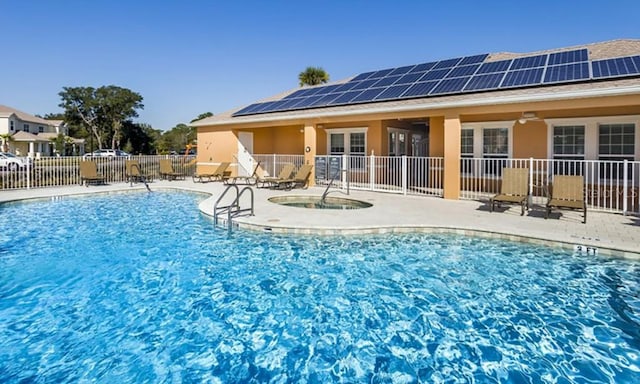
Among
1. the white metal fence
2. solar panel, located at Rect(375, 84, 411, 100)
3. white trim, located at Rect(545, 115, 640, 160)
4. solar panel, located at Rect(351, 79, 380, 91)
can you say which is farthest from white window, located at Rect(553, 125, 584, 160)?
solar panel, located at Rect(351, 79, 380, 91)

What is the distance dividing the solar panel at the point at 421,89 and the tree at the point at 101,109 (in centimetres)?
5990

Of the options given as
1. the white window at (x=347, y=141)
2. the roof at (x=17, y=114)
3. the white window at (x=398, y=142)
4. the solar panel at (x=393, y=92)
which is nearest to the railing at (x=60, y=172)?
the white window at (x=347, y=141)

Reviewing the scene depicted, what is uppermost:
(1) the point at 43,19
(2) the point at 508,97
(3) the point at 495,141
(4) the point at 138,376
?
(1) the point at 43,19

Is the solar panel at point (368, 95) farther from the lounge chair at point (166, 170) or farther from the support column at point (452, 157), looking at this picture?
the lounge chair at point (166, 170)

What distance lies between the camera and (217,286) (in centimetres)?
582

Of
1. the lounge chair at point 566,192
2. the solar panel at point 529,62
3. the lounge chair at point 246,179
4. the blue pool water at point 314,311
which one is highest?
the solar panel at point 529,62

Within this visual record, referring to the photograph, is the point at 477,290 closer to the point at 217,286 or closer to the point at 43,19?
the point at 217,286

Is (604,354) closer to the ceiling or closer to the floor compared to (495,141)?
closer to the floor

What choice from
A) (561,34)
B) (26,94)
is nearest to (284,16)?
(561,34)

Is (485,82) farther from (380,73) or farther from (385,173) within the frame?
(380,73)

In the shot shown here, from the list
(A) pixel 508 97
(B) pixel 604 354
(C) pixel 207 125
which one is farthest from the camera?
(C) pixel 207 125

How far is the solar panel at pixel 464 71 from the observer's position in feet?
49.9

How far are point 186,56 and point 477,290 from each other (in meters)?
25.5

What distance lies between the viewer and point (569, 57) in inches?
548
